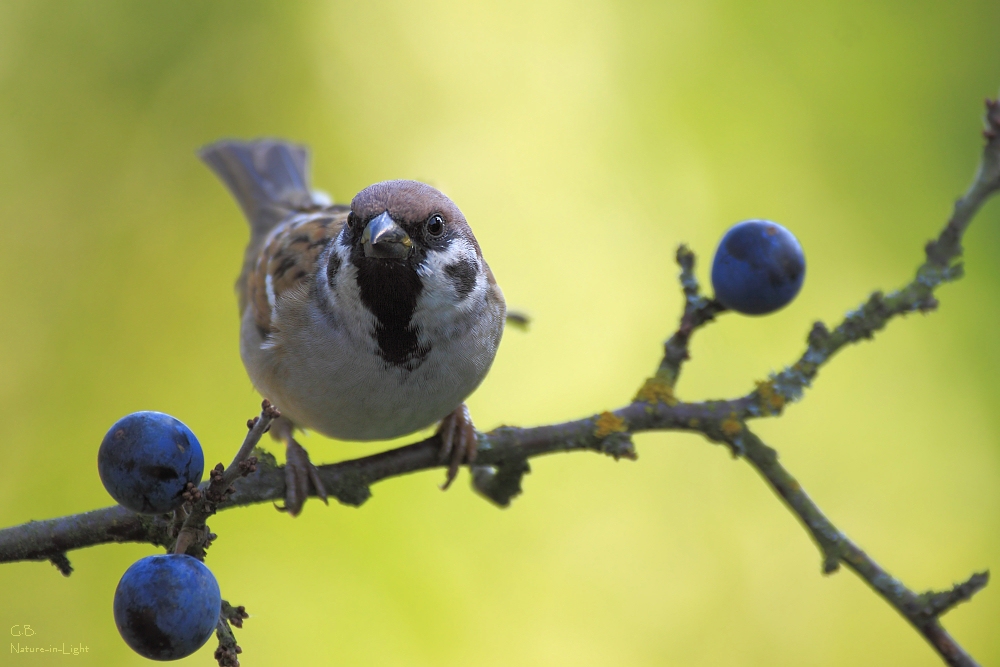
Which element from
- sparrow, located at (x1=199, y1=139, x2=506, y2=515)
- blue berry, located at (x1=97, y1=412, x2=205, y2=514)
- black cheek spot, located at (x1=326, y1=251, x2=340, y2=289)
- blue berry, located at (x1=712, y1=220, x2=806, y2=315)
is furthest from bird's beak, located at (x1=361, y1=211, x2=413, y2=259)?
blue berry, located at (x1=712, y1=220, x2=806, y2=315)

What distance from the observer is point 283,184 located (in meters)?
3.89

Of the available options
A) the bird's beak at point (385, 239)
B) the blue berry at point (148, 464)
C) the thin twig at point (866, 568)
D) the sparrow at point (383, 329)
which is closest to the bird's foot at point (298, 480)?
the sparrow at point (383, 329)

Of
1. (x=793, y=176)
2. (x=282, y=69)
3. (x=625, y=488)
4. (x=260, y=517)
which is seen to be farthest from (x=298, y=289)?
(x=793, y=176)

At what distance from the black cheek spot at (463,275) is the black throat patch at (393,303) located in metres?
0.10

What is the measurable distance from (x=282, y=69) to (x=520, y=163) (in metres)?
1.15

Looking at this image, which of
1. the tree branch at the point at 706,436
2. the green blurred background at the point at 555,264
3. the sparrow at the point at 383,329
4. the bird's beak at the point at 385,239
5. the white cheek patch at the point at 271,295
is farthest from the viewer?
the green blurred background at the point at 555,264

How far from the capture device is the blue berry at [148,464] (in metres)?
1.50

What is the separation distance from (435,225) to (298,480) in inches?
26.4


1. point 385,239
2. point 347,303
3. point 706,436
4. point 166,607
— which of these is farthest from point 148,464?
point 706,436

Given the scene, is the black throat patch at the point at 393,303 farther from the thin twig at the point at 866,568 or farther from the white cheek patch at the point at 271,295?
the thin twig at the point at 866,568

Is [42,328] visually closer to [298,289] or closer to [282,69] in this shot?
[282,69]

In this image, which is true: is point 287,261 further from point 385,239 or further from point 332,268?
point 385,239

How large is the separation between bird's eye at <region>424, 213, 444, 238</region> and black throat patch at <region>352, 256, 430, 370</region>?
0.30 feet

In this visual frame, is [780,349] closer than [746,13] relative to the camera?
Yes
